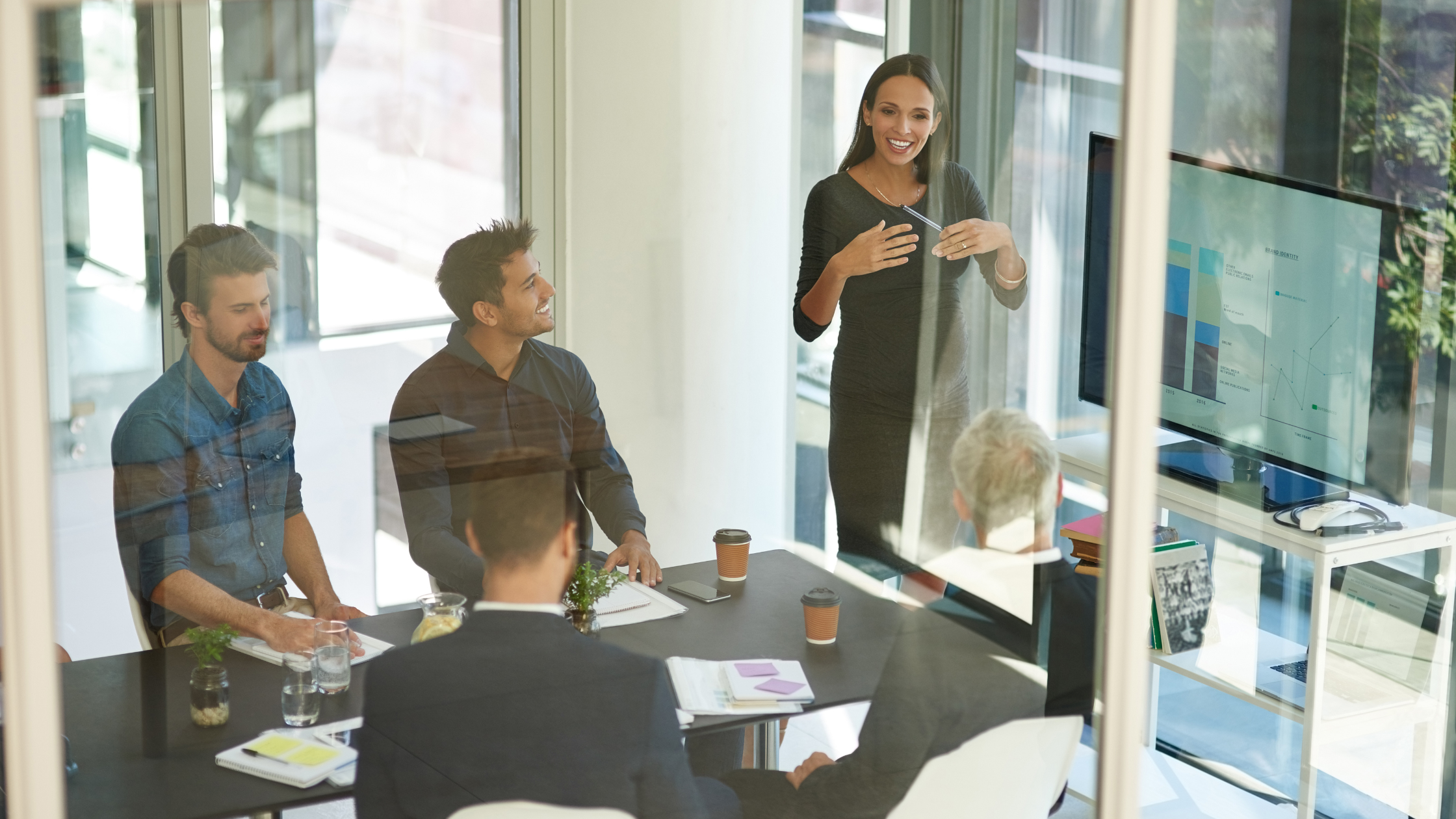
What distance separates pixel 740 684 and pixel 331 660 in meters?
0.65

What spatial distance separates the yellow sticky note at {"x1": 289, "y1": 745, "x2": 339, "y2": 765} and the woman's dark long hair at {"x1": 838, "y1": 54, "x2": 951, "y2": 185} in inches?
78.4

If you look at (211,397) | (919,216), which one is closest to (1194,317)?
(919,216)

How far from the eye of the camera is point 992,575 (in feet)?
7.26

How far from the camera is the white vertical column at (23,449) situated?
43.1 inches

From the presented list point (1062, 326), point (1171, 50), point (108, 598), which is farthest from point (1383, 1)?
point (108, 598)

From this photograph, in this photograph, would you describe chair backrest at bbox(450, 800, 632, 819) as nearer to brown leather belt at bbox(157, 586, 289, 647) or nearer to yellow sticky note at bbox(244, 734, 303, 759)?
yellow sticky note at bbox(244, 734, 303, 759)

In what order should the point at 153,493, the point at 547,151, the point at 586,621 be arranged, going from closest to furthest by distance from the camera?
the point at 586,621 < the point at 153,493 < the point at 547,151

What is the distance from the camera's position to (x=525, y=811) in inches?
74.1

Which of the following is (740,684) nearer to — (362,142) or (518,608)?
(518,608)

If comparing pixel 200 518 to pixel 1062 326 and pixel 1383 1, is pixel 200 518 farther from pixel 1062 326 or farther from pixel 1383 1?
pixel 1383 1

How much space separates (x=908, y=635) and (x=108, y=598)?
165 cm

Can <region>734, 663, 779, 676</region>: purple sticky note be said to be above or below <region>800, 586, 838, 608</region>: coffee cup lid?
below

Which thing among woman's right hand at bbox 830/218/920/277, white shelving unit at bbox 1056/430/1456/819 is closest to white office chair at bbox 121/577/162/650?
woman's right hand at bbox 830/218/920/277

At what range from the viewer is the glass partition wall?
68.1 inches
